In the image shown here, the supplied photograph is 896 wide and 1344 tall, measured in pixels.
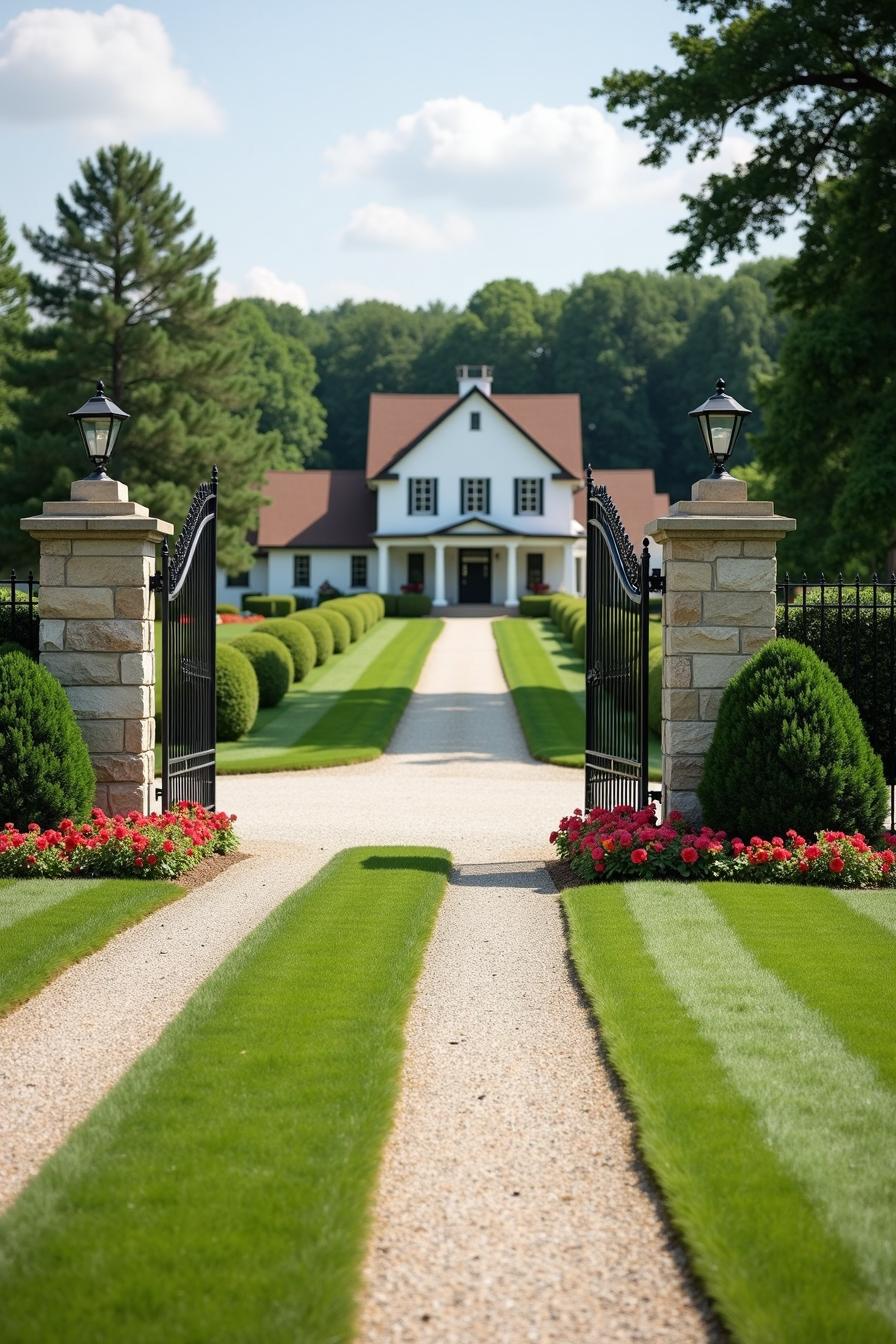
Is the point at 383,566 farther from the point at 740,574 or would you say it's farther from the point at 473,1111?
the point at 473,1111

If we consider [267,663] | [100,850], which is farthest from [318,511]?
[100,850]

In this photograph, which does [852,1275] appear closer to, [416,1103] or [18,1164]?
[416,1103]

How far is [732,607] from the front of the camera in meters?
9.80

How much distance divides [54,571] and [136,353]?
1036 inches

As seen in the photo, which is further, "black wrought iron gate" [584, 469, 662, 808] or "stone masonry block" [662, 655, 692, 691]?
"black wrought iron gate" [584, 469, 662, 808]

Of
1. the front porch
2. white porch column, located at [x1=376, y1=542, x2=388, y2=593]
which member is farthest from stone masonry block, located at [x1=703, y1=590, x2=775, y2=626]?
white porch column, located at [x1=376, y1=542, x2=388, y2=593]

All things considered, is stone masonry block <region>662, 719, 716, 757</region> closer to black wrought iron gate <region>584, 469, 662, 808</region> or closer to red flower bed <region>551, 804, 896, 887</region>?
black wrought iron gate <region>584, 469, 662, 808</region>

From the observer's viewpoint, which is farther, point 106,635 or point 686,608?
point 106,635

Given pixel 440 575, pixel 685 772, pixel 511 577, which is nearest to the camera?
pixel 685 772

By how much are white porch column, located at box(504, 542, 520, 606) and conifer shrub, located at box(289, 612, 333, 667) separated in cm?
1961

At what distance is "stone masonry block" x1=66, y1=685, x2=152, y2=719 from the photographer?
10.0 metres

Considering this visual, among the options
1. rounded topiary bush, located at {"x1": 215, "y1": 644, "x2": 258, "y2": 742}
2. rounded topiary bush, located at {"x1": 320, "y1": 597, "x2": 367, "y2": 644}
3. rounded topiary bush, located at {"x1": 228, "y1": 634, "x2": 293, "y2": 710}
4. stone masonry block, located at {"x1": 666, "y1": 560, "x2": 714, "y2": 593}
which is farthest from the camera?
rounded topiary bush, located at {"x1": 320, "y1": 597, "x2": 367, "y2": 644}

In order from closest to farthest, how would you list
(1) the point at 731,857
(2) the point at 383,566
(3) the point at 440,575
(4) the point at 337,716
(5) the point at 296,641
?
→ (1) the point at 731,857
(4) the point at 337,716
(5) the point at 296,641
(3) the point at 440,575
(2) the point at 383,566

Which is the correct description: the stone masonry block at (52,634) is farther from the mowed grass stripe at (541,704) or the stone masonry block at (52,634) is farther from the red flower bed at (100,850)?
the mowed grass stripe at (541,704)
